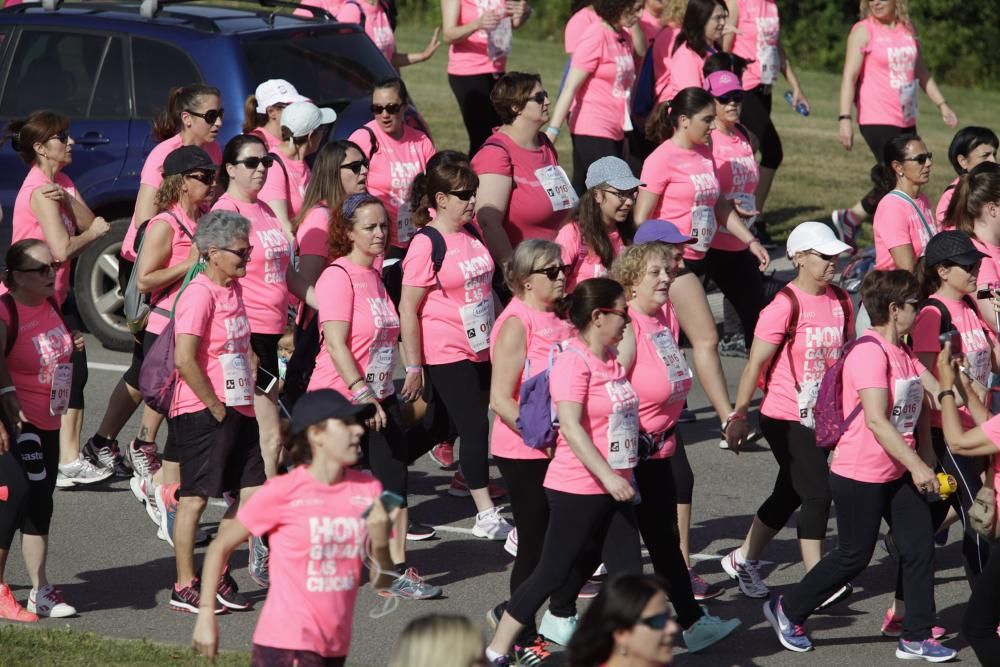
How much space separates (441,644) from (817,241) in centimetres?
384

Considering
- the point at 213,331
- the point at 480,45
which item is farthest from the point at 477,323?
the point at 480,45

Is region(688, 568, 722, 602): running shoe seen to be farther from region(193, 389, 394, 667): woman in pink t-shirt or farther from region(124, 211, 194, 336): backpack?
region(124, 211, 194, 336): backpack

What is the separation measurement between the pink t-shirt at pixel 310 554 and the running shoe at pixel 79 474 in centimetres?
405

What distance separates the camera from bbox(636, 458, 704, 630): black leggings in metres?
6.78

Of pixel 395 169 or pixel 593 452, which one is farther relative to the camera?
pixel 395 169

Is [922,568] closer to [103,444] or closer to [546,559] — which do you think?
[546,559]

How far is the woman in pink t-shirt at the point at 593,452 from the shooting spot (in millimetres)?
6223

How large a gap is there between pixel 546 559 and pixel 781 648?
1.30m

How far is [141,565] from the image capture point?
786 centimetres

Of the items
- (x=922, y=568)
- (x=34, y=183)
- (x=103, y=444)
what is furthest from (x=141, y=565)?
(x=922, y=568)

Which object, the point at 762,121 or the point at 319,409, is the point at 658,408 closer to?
the point at 319,409

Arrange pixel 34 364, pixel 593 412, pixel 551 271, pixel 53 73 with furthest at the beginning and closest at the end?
pixel 53 73 < pixel 34 364 < pixel 551 271 < pixel 593 412

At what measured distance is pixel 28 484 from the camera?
6.98 meters

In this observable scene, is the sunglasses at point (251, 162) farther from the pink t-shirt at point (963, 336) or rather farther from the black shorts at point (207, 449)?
the pink t-shirt at point (963, 336)
